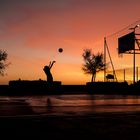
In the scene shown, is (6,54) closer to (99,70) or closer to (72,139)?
(99,70)

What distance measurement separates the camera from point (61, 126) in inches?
447

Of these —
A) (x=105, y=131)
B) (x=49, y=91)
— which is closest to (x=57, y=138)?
(x=105, y=131)

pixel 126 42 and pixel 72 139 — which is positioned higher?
pixel 126 42

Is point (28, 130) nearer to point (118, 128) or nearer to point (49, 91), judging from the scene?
point (118, 128)

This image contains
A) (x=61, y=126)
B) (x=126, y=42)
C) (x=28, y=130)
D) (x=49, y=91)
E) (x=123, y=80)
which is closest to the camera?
(x=28, y=130)

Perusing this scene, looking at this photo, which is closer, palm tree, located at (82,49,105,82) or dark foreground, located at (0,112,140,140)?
dark foreground, located at (0,112,140,140)

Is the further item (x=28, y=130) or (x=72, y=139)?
(x=28, y=130)

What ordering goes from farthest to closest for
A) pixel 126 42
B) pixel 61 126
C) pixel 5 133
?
1. pixel 126 42
2. pixel 61 126
3. pixel 5 133

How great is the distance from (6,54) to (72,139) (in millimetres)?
70774

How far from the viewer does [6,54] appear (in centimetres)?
7806

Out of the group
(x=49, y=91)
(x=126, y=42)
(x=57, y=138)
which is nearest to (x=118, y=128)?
(x=57, y=138)

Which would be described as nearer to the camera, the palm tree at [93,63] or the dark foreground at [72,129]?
the dark foreground at [72,129]

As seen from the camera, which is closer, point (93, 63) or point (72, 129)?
point (72, 129)

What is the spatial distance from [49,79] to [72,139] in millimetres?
37023
